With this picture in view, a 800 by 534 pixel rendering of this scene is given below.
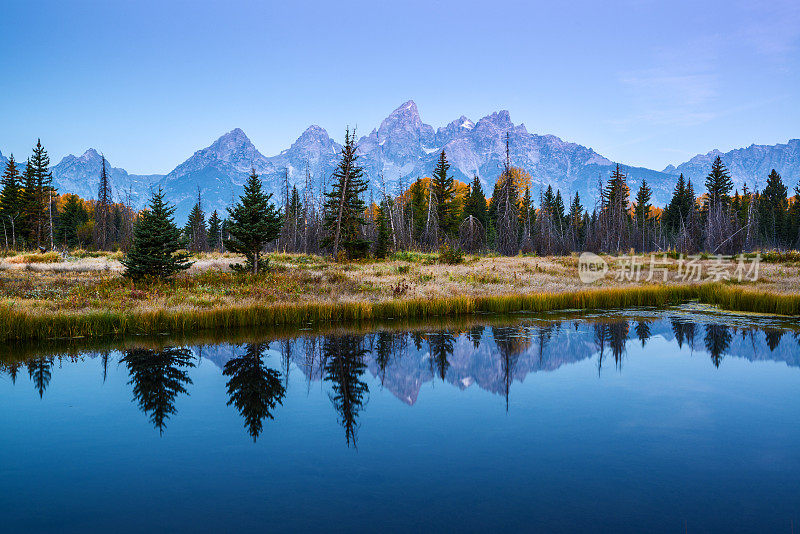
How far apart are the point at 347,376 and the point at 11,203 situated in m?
64.6

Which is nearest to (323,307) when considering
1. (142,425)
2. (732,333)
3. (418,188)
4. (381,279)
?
(381,279)

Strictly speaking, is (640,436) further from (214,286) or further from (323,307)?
(214,286)

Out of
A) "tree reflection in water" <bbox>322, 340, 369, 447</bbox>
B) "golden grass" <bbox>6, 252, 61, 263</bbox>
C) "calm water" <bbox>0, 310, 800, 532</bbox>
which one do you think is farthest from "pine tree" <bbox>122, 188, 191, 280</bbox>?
"golden grass" <bbox>6, 252, 61, 263</bbox>

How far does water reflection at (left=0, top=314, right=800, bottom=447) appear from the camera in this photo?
35.5 feet

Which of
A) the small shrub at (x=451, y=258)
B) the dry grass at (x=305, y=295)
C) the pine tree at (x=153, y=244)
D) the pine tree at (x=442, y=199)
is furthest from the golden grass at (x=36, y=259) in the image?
the pine tree at (x=442, y=199)

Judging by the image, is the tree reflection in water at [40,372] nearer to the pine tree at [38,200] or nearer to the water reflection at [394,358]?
the water reflection at [394,358]

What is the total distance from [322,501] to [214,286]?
1906cm

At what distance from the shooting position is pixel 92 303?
739 inches

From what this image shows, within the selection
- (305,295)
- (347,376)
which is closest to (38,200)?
(305,295)

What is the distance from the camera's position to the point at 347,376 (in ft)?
40.4

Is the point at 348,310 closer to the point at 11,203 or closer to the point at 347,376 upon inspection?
the point at 347,376

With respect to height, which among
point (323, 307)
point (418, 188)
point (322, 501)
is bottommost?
point (322, 501)

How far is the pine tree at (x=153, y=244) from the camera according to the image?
23141mm

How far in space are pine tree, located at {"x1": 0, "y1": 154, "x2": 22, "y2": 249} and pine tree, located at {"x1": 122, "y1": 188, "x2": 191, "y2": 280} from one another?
43052mm
